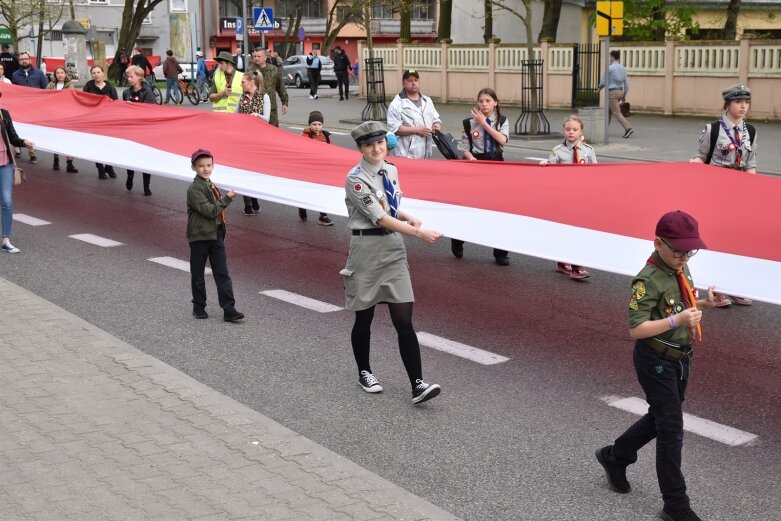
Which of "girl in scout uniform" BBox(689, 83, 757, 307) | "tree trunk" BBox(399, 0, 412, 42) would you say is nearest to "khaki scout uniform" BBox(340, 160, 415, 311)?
"girl in scout uniform" BBox(689, 83, 757, 307)

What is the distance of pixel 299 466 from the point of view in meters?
5.57

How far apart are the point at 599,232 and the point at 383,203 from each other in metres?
1.90

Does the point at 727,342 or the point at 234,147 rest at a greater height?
the point at 234,147

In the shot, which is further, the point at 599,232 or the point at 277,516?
the point at 599,232

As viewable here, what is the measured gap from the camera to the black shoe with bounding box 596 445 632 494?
5469 mm

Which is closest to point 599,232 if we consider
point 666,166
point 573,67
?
point 666,166

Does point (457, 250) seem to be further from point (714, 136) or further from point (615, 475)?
point (615, 475)

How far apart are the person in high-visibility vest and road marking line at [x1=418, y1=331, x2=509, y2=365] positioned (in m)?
7.17

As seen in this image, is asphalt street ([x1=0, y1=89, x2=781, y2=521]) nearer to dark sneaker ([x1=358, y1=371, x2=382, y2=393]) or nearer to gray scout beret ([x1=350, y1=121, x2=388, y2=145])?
dark sneaker ([x1=358, y1=371, x2=382, y2=393])

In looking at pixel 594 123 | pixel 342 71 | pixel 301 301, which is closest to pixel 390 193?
pixel 301 301

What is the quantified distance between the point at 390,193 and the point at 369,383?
1.26m

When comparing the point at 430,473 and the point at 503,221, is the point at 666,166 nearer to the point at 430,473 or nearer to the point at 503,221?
the point at 503,221

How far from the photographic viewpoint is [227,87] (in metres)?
14.9

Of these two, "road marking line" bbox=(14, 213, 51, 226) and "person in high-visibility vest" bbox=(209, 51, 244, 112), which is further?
"person in high-visibility vest" bbox=(209, 51, 244, 112)
